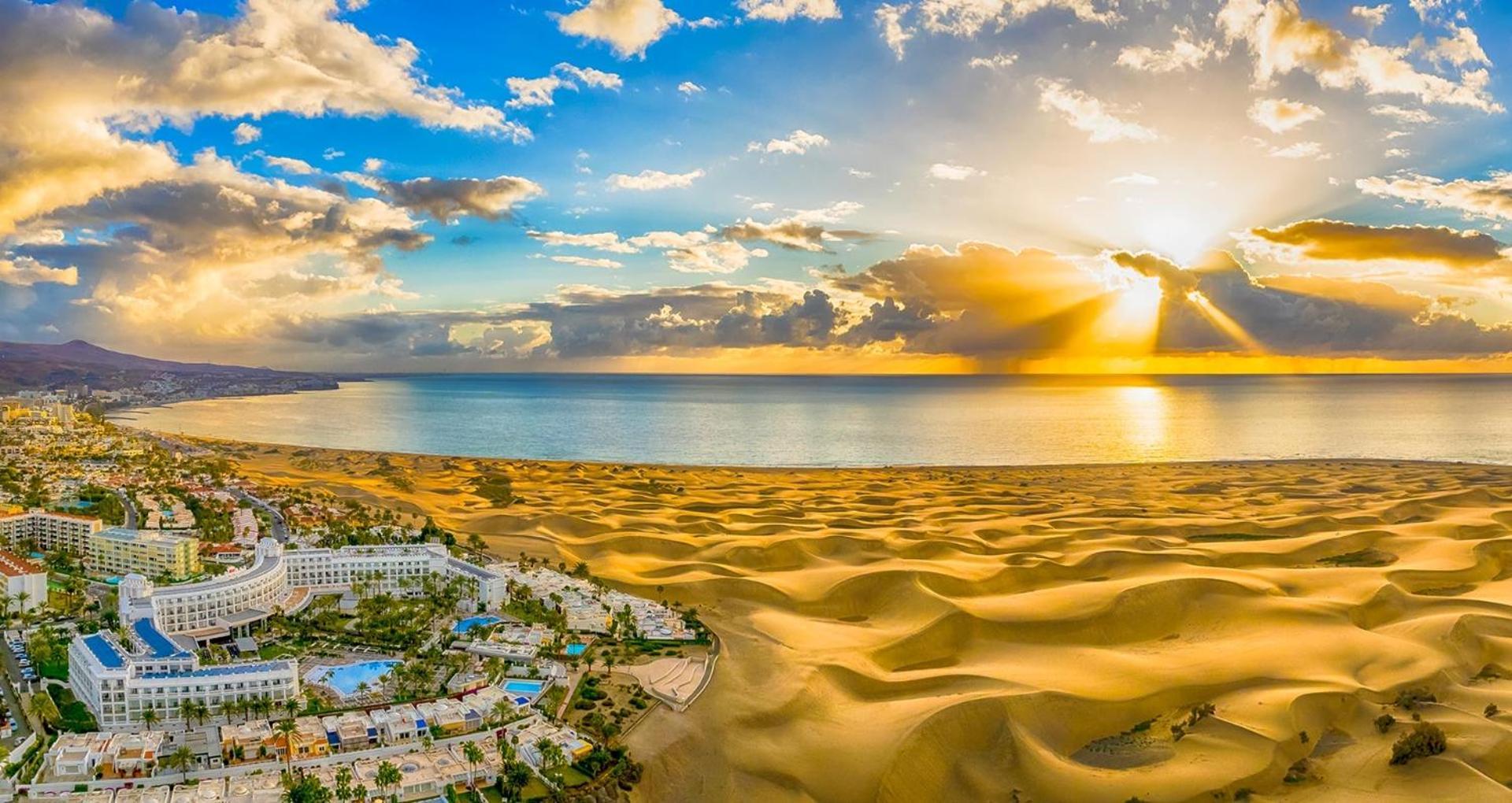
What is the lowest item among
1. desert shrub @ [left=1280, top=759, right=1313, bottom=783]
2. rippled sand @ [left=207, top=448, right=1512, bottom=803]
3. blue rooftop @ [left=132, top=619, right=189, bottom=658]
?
desert shrub @ [left=1280, top=759, right=1313, bottom=783]

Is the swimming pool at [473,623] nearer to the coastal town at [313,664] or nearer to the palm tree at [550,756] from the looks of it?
the coastal town at [313,664]

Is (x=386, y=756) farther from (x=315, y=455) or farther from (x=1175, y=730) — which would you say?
(x=315, y=455)

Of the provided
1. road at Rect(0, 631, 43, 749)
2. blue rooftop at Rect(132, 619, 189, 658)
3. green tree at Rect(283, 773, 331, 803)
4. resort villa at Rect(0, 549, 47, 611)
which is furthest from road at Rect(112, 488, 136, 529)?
green tree at Rect(283, 773, 331, 803)

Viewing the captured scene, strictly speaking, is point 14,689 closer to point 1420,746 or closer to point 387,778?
point 387,778

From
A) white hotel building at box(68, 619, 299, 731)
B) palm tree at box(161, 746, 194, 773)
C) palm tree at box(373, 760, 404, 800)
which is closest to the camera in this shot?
palm tree at box(373, 760, 404, 800)

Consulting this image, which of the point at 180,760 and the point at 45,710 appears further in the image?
the point at 45,710

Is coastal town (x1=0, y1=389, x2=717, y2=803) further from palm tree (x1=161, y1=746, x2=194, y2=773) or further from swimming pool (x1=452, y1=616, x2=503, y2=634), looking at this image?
swimming pool (x1=452, y1=616, x2=503, y2=634)

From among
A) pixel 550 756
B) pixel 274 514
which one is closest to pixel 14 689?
pixel 550 756
